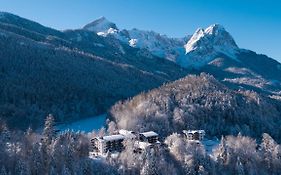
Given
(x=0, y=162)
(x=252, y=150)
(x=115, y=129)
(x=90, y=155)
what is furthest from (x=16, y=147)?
(x=252, y=150)

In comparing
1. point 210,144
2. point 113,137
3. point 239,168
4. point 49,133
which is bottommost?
point 239,168

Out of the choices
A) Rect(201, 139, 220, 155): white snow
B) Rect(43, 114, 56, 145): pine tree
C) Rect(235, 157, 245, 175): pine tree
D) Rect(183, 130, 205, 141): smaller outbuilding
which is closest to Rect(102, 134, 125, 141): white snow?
Answer: Rect(43, 114, 56, 145): pine tree

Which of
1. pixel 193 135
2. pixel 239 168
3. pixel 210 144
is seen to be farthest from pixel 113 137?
pixel 239 168

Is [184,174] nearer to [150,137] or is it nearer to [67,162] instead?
[150,137]

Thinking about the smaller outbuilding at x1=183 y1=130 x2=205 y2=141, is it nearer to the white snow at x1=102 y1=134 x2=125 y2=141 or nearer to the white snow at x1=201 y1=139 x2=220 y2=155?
the white snow at x1=201 y1=139 x2=220 y2=155

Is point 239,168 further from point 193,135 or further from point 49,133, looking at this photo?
point 49,133

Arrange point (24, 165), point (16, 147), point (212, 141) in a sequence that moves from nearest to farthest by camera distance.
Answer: point (24, 165)
point (16, 147)
point (212, 141)

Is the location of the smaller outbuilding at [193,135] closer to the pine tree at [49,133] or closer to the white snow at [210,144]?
the white snow at [210,144]

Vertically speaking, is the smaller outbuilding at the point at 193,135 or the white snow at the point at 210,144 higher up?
the smaller outbuilding at the point at 193,135

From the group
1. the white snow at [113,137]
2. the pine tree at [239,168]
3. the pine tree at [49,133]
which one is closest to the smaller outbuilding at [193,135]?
the pine tree at [239,168]

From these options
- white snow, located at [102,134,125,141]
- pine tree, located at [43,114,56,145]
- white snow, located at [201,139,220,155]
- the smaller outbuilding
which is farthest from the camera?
the smaller outbuilding

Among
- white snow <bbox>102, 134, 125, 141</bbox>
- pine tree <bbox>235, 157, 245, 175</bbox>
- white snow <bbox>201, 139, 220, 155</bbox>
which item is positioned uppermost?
white snow <bbox>102, 134, 125, 141</bbox>
